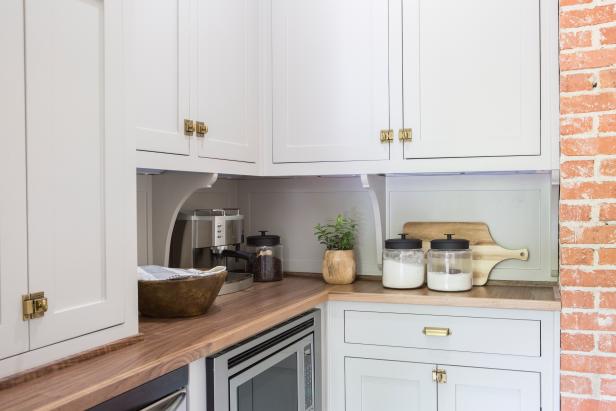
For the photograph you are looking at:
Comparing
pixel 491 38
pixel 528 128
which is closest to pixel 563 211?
pixel 528 128

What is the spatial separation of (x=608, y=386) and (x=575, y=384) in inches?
4.1

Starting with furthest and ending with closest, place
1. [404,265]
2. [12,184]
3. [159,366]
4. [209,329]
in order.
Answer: [404,265] < [209,329] < [159,366] < [12,184]

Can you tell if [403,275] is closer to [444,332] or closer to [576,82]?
[444,332]

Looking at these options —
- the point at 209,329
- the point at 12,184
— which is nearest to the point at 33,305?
the point at 12,184

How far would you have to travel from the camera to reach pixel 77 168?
1271 millimetres

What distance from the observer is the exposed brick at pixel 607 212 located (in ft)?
6.40

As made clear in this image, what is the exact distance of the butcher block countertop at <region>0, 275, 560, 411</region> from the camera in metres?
1.08

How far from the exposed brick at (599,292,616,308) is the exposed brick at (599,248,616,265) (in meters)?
0.10

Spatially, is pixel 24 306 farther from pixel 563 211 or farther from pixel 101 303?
pixel 563 211

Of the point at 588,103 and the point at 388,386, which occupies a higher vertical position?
the point at 588,103

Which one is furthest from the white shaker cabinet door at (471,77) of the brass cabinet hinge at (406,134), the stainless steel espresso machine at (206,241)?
the stainless steel espresso machine at (206,241)

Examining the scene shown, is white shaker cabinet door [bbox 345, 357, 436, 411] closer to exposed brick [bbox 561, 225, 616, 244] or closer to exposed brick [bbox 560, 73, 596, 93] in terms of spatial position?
exposed brick [bbox 561, 225, 616, 244]

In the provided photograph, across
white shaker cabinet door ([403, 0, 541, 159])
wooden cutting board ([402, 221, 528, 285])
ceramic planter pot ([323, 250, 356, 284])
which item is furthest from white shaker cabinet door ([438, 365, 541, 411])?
→ white shaker cabinet door ([403, 0, 541, 159])

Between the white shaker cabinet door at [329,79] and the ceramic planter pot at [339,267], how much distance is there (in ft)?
1.32
